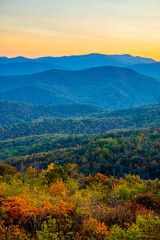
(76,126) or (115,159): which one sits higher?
(115,159)

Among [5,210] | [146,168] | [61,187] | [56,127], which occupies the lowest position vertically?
[56,127]

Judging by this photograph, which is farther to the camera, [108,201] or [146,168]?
[146,168]

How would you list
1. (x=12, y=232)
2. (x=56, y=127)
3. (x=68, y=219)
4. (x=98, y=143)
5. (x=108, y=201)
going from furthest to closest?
1. (x=56, y=127)
2. (x=98, y=143)
3. (x=108, y=201)
4. (x=68, y=219)
5. (x=12, y=232)

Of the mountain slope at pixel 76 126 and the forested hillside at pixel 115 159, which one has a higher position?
the forested hillside at pixel 115 159

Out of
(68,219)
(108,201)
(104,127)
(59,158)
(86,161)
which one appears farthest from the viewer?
(104,127)

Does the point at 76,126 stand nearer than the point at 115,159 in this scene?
No

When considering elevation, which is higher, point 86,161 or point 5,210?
point 5,210

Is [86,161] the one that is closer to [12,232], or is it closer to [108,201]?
[108,201]

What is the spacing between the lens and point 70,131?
173250 mm

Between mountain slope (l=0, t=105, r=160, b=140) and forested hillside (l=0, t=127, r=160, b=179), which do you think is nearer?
forested hillside (l=0, t=127, r=160, b=179)

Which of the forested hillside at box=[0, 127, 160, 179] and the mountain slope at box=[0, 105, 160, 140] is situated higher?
the forested hillside at box=[0, 127, 160, 179]

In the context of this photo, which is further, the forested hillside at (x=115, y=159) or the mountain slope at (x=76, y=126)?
the mountain slope at (x=76, y=126)

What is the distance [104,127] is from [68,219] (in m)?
155

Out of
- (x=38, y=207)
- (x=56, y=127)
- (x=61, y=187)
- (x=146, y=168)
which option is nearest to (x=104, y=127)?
(x=56, y=127)
